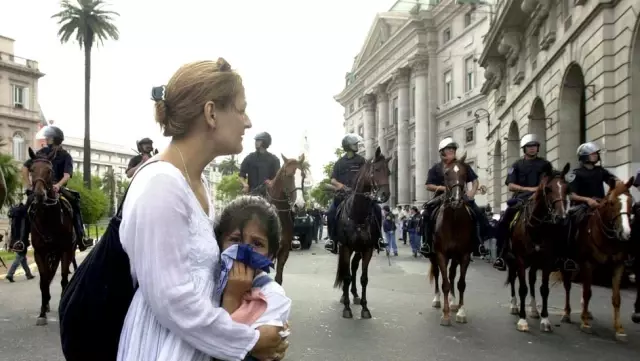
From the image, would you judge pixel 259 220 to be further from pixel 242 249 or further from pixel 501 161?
pixel 501 161

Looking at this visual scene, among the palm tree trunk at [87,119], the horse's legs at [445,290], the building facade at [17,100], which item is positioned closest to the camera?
the horse's legs at [445,290]

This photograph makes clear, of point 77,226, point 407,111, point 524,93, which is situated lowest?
point 77,226

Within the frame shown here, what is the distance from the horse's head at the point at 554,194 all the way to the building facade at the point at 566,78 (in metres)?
7.71

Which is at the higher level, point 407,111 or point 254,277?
point 407,111

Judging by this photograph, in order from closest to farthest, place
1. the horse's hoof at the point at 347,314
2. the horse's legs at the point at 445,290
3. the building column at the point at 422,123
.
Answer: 1. the horse's legs at the point at 445,290
2. the horse's hoof at the point at 347,314
3. the building column at the point at 422,123

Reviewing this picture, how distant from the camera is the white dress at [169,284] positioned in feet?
6.31

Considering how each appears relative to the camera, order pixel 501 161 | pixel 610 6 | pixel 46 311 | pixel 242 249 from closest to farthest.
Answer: pixel 242 249
pixel 46 311
pixel 610 6
pixel 501 161

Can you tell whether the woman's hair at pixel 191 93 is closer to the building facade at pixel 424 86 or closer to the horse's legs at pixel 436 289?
the horse's legs at pixel 436 289

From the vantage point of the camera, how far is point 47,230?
9344mm

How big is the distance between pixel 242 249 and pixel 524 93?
87.4 feet

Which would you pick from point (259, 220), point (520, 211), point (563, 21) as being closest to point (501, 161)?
point (563, 21)

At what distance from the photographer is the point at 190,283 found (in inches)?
77.6

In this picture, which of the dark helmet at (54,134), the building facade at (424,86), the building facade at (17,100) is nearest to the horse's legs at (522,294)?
the dark helmet at (54,134)

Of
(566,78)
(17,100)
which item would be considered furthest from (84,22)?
(566,78)
